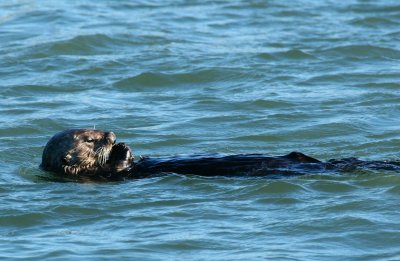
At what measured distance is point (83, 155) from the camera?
9.46 m

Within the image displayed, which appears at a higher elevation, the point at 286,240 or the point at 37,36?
the point at 37,36

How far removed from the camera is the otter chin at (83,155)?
9.40m

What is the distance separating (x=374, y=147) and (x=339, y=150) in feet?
1.07

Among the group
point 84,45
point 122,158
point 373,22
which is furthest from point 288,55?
point 122,158

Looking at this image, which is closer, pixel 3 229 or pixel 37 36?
pixel 3 229

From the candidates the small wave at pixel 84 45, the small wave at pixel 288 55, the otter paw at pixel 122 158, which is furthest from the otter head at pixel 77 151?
the small wave at pixel 84 45

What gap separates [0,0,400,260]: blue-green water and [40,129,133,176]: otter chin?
20 cm

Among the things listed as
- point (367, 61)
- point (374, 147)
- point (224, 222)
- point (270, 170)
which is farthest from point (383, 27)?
point (224, 222)

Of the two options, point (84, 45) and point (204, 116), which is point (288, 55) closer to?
point (84, 45)

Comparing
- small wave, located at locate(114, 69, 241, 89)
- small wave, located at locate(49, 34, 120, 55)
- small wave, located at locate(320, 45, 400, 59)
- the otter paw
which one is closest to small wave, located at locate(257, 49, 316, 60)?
small wave, located at locate(320, 45, 400, 59)

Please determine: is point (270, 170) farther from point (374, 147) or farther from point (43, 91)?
point (43, 91)

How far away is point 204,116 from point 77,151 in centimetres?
277

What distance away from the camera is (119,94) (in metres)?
13.2

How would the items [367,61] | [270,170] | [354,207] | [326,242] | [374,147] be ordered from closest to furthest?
[326,242]
[354,207]
[270,170]
[374,147]
[367,61]
